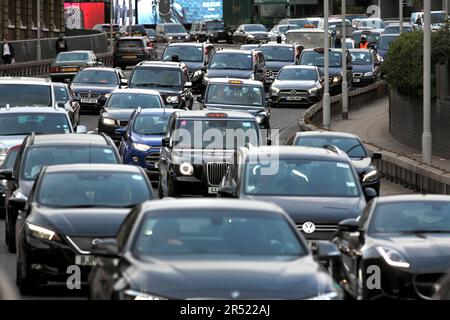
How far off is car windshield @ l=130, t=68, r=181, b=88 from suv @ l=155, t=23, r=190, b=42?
51.6m

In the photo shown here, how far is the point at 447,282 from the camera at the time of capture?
1041 centimetres

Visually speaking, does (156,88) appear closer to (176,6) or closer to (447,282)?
(447,282)

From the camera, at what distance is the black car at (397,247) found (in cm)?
1494

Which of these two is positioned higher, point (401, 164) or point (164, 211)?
point (164, 211)

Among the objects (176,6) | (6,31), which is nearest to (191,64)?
(6,31)

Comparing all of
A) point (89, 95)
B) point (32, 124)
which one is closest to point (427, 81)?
point (32, 124)

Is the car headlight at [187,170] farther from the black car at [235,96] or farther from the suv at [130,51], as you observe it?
the suv at [130,51]

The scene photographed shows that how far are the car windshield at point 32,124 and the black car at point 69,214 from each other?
1046 cm

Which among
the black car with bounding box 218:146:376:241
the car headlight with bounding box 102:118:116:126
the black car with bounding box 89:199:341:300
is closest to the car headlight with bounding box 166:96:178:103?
the car headlight with bounding box 102:118:116:126

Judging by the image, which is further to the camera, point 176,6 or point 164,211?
point 176,6

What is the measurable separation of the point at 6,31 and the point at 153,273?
79334 millimetres

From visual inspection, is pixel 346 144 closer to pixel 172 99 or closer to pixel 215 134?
pixel 215 134

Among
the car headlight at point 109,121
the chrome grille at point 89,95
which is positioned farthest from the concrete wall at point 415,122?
the chrome grille at point 89,95

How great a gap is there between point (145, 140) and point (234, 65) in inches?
834
